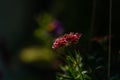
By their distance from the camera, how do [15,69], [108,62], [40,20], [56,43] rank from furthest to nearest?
[15,69], [40,20], [108,62], [56,43]

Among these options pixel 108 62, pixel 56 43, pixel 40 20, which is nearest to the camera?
pixel 56 43

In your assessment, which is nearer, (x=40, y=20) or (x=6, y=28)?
(x=40, y=20)

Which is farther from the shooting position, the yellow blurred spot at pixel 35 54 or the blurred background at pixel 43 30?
the yellow blurred spot at pixel 35 54

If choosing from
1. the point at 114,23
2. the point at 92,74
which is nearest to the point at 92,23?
the point at 114,23

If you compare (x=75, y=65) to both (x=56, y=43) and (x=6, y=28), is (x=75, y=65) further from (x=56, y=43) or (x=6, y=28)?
(x=6, y=28)

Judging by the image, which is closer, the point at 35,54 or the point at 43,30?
the point at 43,30

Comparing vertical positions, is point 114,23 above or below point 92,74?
above

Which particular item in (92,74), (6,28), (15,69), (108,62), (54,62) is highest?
(6,28)

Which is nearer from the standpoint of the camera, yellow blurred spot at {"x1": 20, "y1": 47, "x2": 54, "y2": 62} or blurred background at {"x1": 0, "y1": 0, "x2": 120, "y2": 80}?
blurred background at {"x1": 0, "y1": 0, "x2": 120, "y2": 80}
